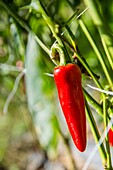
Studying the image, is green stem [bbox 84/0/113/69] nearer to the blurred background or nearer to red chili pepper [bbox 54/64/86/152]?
the blurred background

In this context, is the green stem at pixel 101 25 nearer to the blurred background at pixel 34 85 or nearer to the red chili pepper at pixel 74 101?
the blurred background at pixel 34 85

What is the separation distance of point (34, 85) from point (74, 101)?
386 mm

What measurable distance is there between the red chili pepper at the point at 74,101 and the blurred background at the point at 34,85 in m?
0.08

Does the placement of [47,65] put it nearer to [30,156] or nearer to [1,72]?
[1,72]

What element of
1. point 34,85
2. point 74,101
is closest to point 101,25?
point 74,101

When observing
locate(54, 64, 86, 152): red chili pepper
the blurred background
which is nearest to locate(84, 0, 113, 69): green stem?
the blurred background

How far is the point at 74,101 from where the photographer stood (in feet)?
2.21

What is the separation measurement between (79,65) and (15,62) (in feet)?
2.53

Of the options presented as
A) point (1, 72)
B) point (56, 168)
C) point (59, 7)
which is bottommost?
point (56, 168)

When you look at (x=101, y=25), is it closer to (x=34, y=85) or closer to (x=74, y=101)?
(x=74, y=101)

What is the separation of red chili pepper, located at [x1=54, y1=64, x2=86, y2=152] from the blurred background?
8cm

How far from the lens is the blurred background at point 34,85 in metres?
0.99

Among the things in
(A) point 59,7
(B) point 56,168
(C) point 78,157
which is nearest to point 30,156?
(B) point 56,168

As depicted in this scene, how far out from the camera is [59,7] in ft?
3.63
